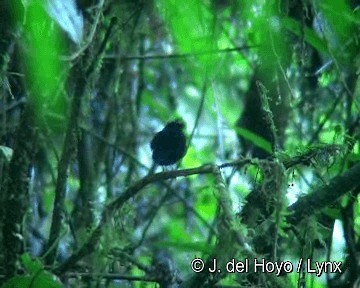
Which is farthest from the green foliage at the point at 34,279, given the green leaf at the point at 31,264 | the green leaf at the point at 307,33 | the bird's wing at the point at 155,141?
the green leaf at the point at 307,33

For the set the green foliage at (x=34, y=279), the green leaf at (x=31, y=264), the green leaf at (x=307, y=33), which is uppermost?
the green leaf at (x=307, y=33)

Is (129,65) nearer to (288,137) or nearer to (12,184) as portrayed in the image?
(288,137)

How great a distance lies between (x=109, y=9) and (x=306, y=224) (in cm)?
78

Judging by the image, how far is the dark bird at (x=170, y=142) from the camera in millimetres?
1146

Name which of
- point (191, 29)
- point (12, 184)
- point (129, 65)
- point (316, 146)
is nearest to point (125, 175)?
point (129, 65)

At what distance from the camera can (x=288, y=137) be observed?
2184mm

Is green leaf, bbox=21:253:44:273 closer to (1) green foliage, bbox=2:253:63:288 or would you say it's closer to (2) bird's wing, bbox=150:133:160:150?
(1) green foliage, bbox=2:253:63:288

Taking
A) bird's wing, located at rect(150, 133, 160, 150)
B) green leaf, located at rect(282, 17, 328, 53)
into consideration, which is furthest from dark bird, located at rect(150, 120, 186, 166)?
green leaf, located at rect(282, 17, 328, 53)

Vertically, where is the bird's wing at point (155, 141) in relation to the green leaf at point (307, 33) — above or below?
below

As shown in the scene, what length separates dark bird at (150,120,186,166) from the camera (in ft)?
3.76

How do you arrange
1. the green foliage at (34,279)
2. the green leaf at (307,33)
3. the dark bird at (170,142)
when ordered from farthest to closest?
the green leaf at (307,33), the dark bird at (170,142), the green foliage at (34,279)

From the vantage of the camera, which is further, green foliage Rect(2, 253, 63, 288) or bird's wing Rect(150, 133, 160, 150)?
bird's wing Rect(150, 133, 160, 150)

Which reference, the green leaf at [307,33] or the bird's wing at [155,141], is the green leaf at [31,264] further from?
the green leaf at [307,33]

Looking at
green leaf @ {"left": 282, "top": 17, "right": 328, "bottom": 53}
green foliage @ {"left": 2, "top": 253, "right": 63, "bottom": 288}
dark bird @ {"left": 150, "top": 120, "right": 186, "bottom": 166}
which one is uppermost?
green leaf @ {"left": 282, "top": 17, "right": 328, "bottom": 53}
